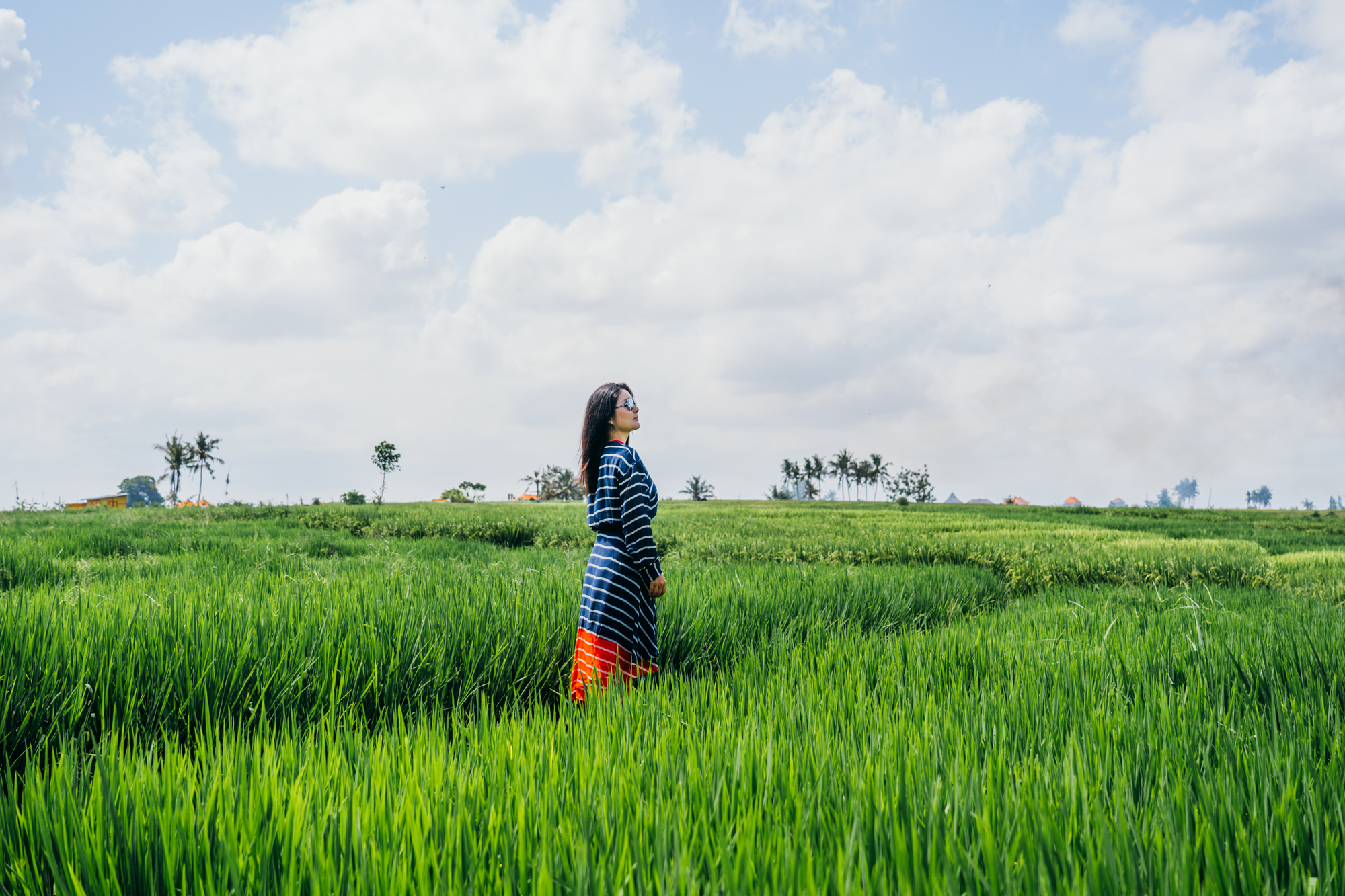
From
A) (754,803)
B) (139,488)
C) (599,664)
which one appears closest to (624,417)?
(599,664)

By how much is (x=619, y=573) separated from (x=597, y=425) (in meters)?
0.94

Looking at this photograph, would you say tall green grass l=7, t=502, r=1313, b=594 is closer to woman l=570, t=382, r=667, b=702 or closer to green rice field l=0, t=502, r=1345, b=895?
green rice field l=0, t=502, r=1345, b=895

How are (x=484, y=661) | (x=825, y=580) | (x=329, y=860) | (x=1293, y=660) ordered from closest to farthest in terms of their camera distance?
(x=329, y=860) → (x=1293, y=660) → (x=484, y=661) → (x=825, y=580)

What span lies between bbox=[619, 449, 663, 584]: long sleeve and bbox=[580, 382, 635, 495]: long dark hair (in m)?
0.30

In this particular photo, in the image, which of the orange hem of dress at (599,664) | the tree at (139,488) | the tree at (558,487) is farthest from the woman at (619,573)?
the tree at (139,488)

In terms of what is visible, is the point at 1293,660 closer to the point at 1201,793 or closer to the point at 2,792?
the point at 1201,793

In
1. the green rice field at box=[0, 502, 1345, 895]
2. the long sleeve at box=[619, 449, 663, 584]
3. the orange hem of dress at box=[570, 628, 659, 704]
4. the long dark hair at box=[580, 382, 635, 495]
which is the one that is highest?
the long dark hair at box=[580, 382, 635, 495]

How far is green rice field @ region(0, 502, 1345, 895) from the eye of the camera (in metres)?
1.46

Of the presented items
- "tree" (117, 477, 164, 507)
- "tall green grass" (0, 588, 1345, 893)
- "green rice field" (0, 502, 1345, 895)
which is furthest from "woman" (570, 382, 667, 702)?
"tree" (117, 477, 164, 507)

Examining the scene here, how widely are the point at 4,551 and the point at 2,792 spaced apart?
830cm

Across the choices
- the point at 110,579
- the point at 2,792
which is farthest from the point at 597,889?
the point at 110,579

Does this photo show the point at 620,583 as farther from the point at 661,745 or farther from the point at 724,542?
the point at 724,542

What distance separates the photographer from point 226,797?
1.81 m

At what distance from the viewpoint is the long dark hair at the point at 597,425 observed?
4211 millimetres
